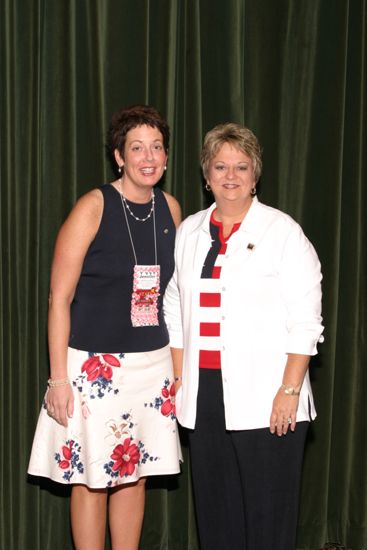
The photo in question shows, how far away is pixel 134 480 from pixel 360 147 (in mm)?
1771

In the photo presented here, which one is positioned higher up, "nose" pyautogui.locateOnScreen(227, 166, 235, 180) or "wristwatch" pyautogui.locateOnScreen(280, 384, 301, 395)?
"nose" pyautogui.locateOnScreen(227, 166, 235, 180)

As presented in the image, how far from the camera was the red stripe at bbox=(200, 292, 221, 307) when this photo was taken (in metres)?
2.53

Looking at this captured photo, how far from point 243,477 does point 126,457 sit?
1.41 feet

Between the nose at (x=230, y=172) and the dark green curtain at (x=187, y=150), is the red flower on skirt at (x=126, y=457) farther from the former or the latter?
the nose at (x=230, y=172)

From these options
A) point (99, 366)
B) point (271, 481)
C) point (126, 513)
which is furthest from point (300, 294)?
point (126, 513)

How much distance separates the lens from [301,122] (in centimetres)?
344

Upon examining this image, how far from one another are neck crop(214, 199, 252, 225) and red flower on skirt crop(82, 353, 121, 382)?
612 mm

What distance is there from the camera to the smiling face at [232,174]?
2.55 m

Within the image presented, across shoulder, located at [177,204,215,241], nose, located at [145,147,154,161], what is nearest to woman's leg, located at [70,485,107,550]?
shoulder, located at [177,204,215,241]

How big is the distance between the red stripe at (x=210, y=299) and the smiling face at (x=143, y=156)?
1.44 ft

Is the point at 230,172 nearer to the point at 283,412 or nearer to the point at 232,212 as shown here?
the point at 232,212

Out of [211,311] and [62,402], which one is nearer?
[211,311]

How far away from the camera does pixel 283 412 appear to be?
2.46 m

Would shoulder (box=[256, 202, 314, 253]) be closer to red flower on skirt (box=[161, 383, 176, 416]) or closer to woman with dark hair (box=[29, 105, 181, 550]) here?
woman with dark hair (box=[29, 105, 181, 550])
